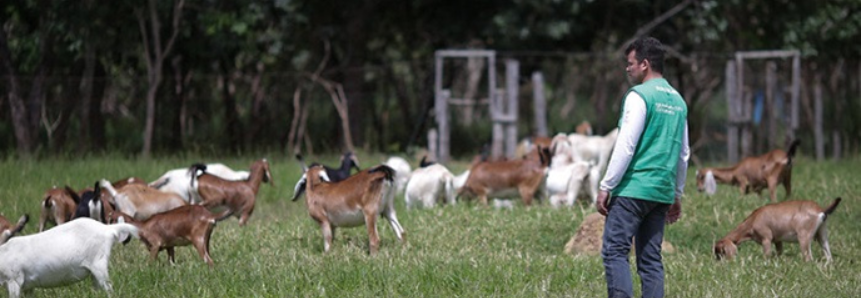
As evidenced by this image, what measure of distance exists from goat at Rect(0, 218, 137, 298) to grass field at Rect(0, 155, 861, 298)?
228 mm

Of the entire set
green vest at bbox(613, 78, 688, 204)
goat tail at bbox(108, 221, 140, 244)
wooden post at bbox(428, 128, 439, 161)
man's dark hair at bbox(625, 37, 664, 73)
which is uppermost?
man's dark hair at bbox(625, 37, 664, 73)

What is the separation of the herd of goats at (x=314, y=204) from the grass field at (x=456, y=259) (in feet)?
0.76

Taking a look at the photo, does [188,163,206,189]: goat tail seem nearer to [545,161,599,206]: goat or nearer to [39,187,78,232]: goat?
[39,187,78,232]: goat

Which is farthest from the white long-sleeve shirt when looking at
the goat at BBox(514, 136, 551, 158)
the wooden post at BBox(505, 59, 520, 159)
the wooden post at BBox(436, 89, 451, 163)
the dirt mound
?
the wooden post at BBox(436, 89, 451, 163)

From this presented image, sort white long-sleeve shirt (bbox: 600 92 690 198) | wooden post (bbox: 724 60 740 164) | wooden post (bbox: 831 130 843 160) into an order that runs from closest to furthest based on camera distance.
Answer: white long-sleeve shirt (bbox: 600 92 690 198) → wooden post (bbox: 724 60 740 164) → wooden post (bbox: 831 130 843 160)

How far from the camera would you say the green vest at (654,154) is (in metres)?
7.24

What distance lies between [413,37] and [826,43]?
25.9 ft

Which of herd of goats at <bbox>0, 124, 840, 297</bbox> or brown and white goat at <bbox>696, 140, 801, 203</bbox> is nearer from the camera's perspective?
herd of goats at <bbox>0, 124, 840, 297</bbox>

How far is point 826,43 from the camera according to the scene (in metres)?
23.8

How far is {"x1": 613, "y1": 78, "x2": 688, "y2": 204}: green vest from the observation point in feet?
23.8

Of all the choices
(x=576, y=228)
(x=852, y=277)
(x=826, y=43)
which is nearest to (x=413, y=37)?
(x=826, y=43)

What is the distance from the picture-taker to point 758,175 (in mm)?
14242

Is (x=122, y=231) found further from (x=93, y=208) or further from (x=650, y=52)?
(x=650, y=52)

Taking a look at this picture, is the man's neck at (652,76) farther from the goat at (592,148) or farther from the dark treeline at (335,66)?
the dark treeline at (335,66)
